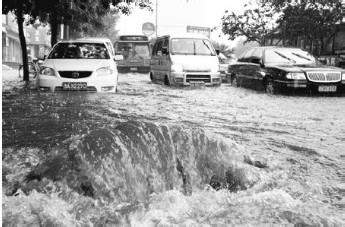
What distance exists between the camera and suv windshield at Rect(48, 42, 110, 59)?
40.3 ft

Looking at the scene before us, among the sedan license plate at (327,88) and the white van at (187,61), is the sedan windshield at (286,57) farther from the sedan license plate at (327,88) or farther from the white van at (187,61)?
the white van at (187,61)

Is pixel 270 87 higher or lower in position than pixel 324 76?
lower

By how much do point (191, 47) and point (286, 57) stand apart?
130 inches

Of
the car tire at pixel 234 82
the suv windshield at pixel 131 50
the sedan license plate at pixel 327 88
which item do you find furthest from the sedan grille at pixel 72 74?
the suv windshield at pixel 131 50

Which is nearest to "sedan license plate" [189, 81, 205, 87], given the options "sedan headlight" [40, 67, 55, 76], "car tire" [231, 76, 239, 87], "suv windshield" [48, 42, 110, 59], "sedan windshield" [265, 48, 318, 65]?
"car tire" [231, 76, 239, 87]

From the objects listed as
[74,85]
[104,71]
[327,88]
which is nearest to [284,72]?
[327,88]

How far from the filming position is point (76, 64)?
11.3 metres

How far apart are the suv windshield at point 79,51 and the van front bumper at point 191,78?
3217mm

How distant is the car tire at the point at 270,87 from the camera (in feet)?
43.8

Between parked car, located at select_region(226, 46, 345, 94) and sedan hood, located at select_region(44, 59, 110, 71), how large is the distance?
4602 millimetres

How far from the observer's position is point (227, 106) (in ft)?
34.3

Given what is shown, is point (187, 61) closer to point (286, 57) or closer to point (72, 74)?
point (286, 57)

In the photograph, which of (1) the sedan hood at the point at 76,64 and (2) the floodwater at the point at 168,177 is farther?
(1) the sedan hood at the point at 76,64

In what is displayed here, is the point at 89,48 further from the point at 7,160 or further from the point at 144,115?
the point at 7,160
